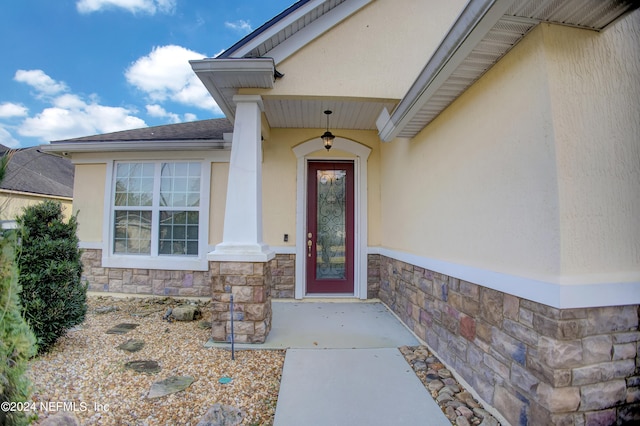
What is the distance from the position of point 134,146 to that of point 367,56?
4.62 meters

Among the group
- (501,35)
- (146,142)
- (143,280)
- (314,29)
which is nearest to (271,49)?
(314,29)

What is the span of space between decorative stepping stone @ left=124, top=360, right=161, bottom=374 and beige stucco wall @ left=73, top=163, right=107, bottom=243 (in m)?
4.01

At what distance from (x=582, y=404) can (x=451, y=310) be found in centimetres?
118

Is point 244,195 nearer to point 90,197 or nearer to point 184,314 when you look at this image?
point 184,314

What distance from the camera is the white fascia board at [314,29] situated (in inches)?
152

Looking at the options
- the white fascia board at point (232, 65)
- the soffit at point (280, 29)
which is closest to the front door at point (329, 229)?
the soffit at point (280, 29)

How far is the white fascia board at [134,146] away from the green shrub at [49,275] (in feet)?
8.24

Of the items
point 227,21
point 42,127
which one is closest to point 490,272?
point 227,21

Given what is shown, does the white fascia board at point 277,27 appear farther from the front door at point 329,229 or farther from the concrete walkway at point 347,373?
the concrete walkway at point 347,373

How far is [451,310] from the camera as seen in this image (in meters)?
2.91

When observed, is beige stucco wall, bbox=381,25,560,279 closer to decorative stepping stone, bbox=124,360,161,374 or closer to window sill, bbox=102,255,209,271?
decorative stepping stone, bbox=124,360,161,374

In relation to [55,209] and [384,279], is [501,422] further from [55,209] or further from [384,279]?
[55,209]

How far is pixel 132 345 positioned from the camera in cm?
355

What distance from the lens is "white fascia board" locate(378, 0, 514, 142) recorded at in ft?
6.04
